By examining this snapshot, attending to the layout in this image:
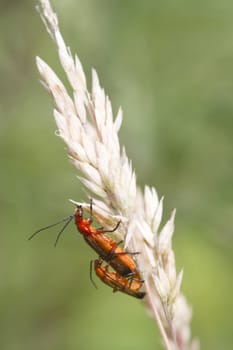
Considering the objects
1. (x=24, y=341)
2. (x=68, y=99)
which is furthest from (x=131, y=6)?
(x=68, y=99)

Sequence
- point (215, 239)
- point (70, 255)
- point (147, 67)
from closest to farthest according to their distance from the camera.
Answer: point (215, 239)
point (147, 67)
point (70, 255)

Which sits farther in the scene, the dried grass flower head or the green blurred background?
the green blurred background

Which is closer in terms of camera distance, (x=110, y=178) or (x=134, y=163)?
(x=110, y=178)

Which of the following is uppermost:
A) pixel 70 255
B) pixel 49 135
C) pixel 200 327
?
pixel 49 135

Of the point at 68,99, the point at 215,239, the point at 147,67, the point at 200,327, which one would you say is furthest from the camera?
the point at 147,67

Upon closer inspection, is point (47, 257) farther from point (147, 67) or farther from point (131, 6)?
point (131, 6)

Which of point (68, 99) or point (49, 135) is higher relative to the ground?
point (49, 135)
